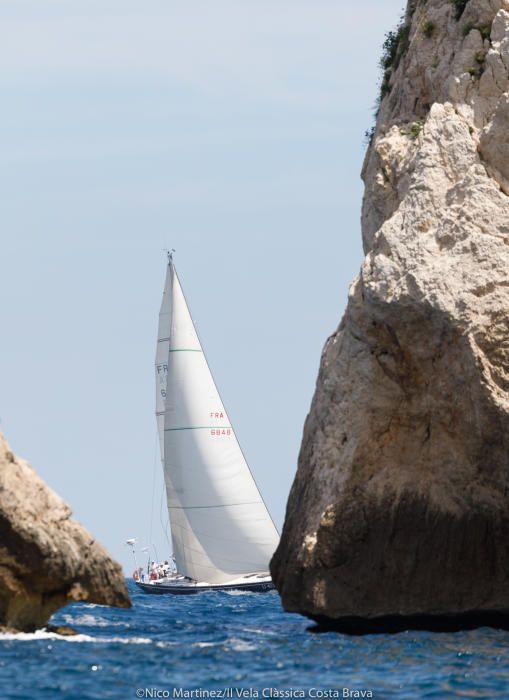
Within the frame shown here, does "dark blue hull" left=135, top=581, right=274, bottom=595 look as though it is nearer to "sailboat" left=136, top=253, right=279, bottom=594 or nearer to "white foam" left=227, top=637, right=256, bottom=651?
"sailboat" left=136, top=253, right=279, bottom=594

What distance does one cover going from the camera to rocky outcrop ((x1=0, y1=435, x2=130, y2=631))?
23938 millimetres

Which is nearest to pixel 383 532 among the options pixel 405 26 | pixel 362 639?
pixel 362 639

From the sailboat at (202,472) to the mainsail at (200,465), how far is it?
32mm

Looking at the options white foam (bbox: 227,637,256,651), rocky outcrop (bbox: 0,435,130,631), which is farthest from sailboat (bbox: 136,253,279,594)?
rocky outcrop (bbox: 0,435,130,631)

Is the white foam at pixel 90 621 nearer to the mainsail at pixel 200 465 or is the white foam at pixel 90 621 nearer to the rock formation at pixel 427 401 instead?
the rock formation at pixel 427 401

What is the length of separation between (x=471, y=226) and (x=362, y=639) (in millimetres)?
7177

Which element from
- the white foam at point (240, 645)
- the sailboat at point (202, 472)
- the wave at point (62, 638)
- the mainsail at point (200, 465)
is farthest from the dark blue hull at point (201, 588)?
the white foam at point (240, 645)

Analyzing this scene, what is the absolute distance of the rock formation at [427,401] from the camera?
27797 mm

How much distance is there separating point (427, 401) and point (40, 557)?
25.9 feet

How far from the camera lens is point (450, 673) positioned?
22219mm

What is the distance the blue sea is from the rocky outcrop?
2.15ft

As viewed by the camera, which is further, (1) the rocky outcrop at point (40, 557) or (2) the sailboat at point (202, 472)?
(2) the sailboat at point (202, 472)

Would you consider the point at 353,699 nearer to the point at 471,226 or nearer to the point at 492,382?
the point at 492,382

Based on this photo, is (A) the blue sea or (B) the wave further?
(B) the wave
